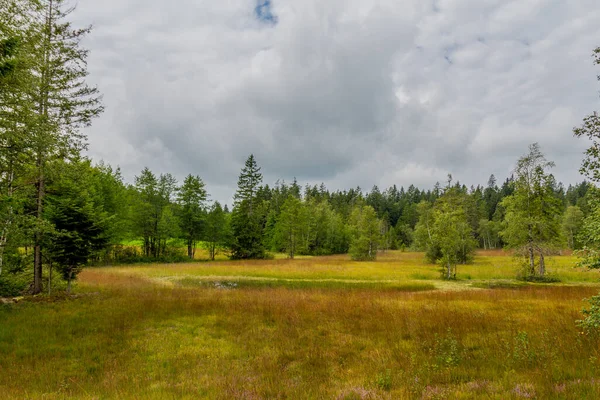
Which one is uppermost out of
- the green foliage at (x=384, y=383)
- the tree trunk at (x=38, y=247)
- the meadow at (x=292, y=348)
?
the tree trunk at (x=38, y=247)

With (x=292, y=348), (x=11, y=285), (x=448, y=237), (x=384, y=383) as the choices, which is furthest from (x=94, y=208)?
(x=448, y=237)

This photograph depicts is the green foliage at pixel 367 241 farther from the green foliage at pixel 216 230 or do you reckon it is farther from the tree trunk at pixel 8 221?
the tree trunk at pixel 8 221

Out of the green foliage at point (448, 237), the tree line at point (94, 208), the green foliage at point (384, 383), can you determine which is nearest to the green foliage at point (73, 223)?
the tree line at point (94, 208)

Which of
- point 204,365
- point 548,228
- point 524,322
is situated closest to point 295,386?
point 204,365

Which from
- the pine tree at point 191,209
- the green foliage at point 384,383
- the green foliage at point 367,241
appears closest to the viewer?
the green foliage at point 384,383

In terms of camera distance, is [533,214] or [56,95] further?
[533,214]

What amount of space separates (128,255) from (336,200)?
84.3 metres

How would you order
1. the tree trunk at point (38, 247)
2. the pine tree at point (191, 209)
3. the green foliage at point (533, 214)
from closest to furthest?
the tree trunk at point (38, 247) < the green foliage at point (533, 214) < the pine tree at point (191, 209)

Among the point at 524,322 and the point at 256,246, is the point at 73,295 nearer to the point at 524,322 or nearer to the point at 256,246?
the point at 524,322

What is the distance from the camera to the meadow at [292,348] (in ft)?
19.2

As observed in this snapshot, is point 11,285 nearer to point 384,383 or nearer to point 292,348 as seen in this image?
point 292,348

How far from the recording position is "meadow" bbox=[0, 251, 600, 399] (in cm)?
586

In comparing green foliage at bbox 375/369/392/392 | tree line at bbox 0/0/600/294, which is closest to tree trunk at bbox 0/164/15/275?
tree line at bbox 0/0/600/294

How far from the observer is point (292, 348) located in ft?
30.2
